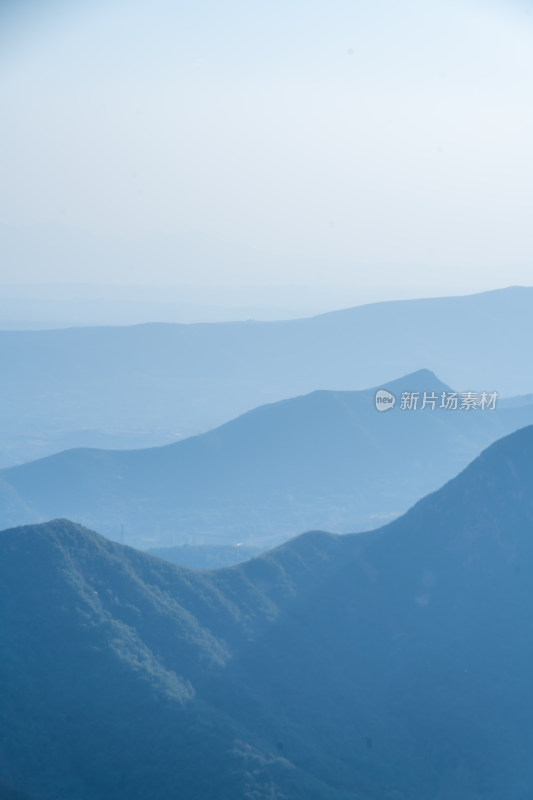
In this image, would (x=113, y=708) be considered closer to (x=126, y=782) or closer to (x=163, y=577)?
(x=126, y=782)

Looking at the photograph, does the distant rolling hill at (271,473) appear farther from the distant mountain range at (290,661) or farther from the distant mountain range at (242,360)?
the distant mountain range at (242,360)

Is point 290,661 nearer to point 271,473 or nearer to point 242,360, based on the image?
point 271,473

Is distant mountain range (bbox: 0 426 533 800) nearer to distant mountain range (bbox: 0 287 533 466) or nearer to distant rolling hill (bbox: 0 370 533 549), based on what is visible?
distant rolling hill (bbox: 0 370 533 549)

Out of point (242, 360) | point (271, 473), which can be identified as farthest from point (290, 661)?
point (242, 360)

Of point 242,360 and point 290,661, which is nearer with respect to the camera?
point 290,661

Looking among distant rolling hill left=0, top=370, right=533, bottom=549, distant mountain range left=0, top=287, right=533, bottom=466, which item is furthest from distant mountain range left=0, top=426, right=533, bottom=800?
distant mountain range left=0, top=287, right=533, bottom=466

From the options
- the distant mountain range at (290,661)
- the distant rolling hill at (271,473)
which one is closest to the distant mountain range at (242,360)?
the distant rolling hill at (271,473)

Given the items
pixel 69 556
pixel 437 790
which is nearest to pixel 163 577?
pixel 69 556
